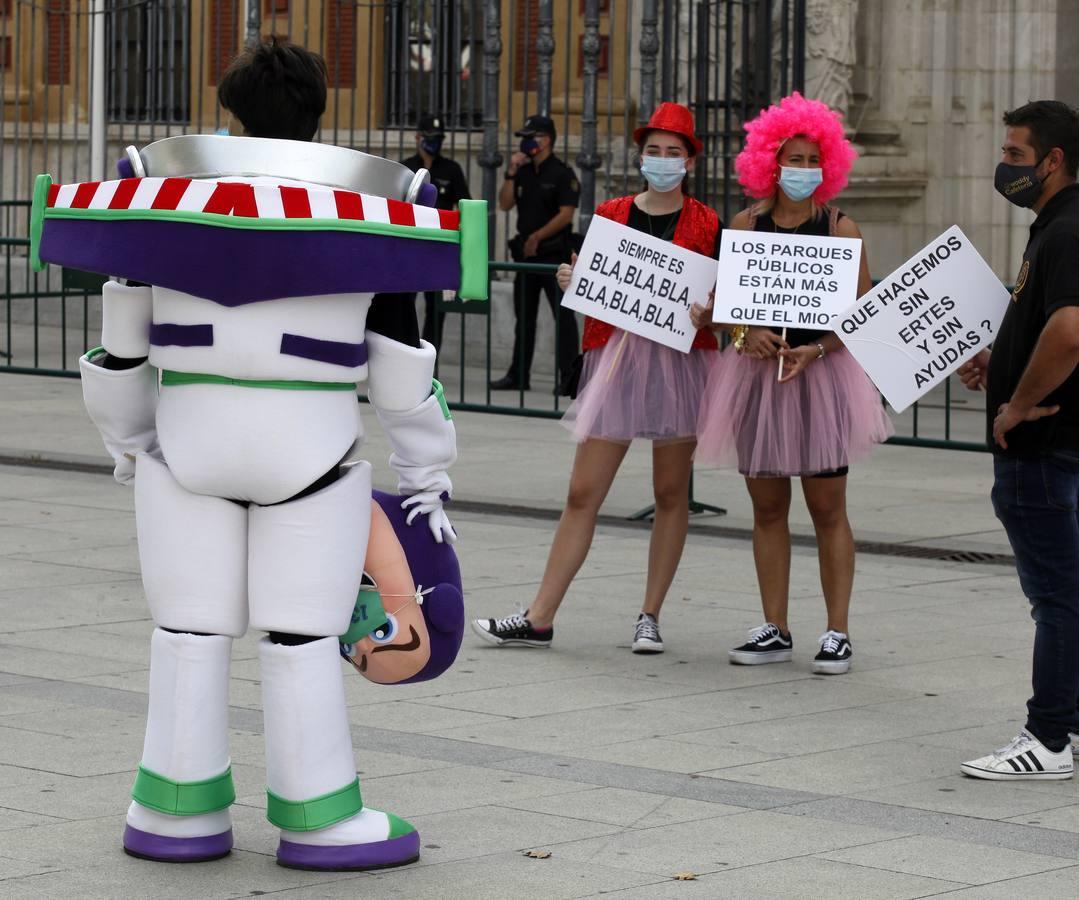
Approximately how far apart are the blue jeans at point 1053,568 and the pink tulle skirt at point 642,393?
180 centimetres

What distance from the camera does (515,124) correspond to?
1922cm

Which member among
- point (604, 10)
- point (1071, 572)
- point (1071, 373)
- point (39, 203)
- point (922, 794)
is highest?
point (604, 10)

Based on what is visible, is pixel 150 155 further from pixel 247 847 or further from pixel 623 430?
pixel 623 430

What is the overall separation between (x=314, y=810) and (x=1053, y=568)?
2164mm

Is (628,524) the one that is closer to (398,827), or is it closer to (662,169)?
(662,169)

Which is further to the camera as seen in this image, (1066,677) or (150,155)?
(1066,677)

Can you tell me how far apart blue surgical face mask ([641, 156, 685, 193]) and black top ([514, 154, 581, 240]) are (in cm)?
827

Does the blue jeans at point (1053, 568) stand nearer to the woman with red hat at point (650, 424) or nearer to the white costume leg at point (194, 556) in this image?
the woman with red hat at point (650, 424)

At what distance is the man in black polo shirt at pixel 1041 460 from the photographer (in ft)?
19.5

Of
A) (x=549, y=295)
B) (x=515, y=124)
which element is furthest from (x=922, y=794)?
(x=515, y=124)

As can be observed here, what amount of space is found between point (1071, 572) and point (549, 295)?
954cm

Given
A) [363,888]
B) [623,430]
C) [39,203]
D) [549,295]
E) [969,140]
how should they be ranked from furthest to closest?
[969,140] < [549,295] < [623,430] < [39,203] < [363,888]

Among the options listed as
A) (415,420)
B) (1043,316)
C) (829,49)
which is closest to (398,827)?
(415,420)

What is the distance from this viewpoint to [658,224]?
786 centimetres
